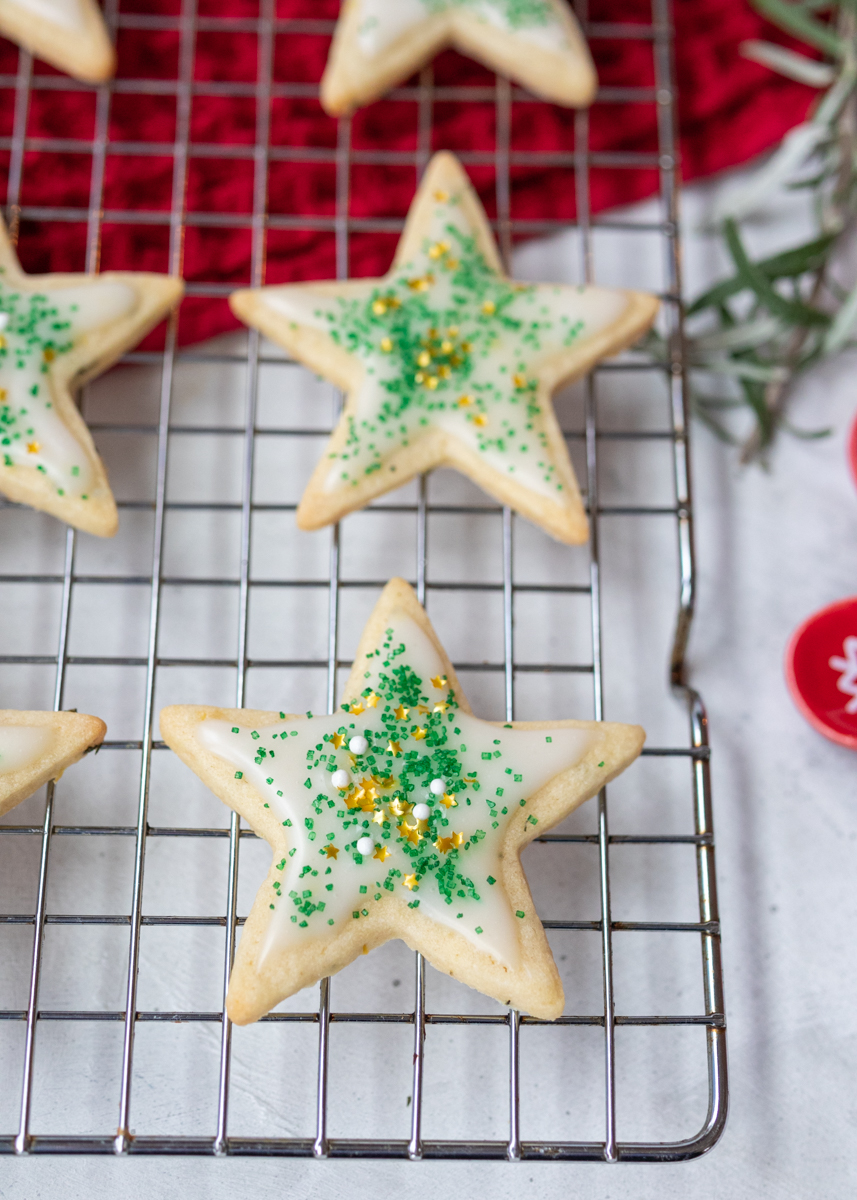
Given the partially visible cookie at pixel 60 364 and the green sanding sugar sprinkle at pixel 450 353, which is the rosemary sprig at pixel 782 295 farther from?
the partially visible cookie at pixel 60 364

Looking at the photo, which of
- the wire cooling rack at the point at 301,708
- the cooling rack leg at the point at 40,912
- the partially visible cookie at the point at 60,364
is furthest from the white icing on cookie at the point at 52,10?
the cooling rack leg at the point at 40,912

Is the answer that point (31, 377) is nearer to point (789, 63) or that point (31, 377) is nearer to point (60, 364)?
point (60, 364)

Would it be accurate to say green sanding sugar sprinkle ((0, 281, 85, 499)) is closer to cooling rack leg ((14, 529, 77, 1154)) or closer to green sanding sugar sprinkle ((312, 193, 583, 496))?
cooling rack leg ((14, 529, 77, 1154))

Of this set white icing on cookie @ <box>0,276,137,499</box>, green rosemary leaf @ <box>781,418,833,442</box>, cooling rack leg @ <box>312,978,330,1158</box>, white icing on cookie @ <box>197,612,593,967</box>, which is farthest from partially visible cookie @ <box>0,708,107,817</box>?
green rosemary leaf @ <box>781,418,833,442</box>

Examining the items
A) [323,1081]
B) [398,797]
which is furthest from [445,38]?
[323,1081]

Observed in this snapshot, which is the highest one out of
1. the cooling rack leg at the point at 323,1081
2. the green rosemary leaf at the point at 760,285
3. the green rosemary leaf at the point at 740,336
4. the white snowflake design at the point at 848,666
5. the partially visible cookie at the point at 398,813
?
the green rosemary leaf at the point at 760,285

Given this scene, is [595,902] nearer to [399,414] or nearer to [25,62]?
[399,414]
